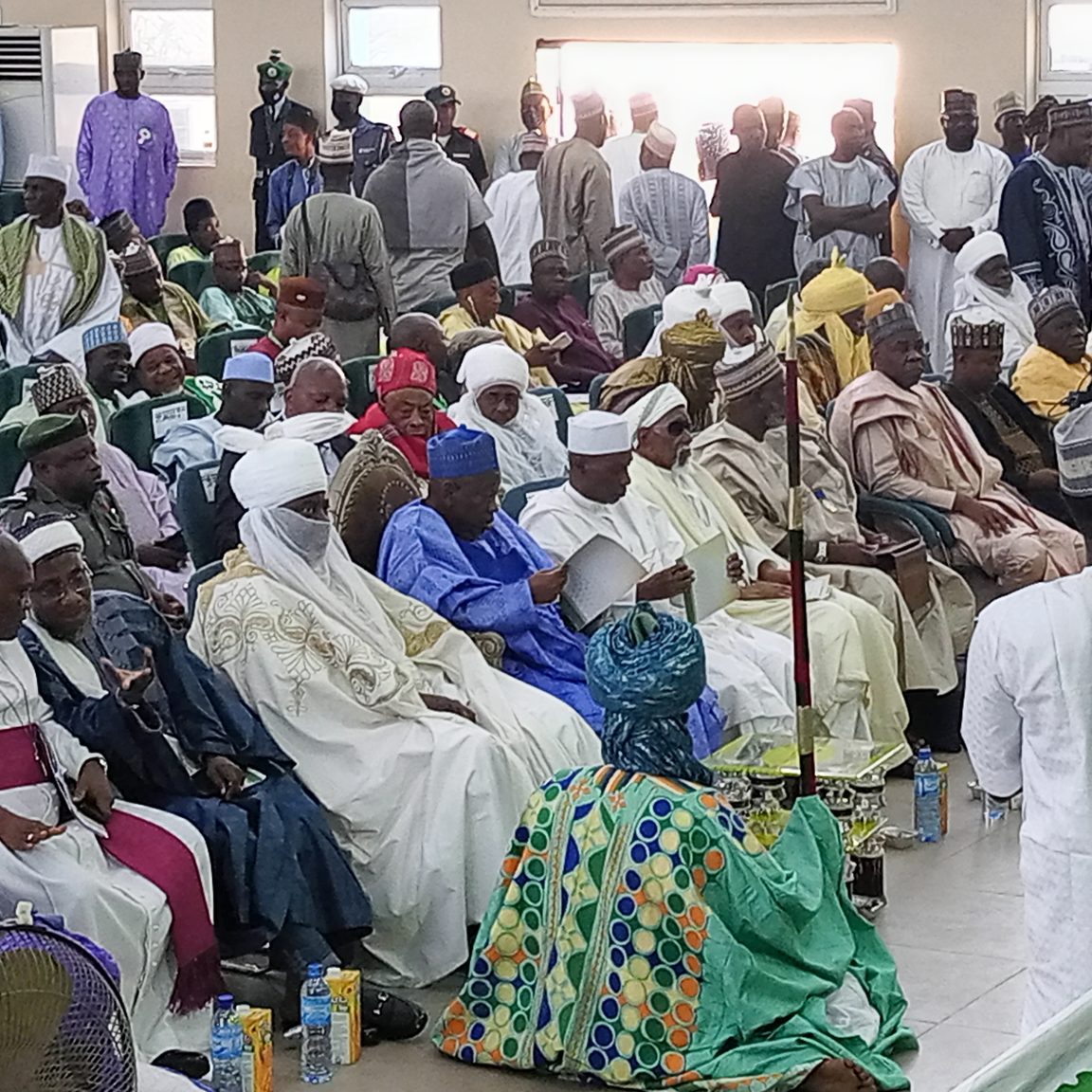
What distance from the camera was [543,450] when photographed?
7.21 meters

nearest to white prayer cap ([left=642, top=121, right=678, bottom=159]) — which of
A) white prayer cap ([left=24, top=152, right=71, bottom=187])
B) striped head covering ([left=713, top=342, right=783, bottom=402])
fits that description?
white prayer cap ([left=24, top=152, right=71, bottom=187])

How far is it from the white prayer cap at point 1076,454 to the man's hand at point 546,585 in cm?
228

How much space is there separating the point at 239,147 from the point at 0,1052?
11.8m

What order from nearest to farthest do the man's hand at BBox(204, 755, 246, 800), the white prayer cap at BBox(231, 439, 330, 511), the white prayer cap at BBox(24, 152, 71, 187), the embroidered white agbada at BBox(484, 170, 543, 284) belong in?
the man's hand at BBox(204, 755, 246, 800) < the white prayer cap at BBox(231, 439, 330, 511) < the white prayer cap at BBox(24, 152, 71, 187) < the embroidered white agbada at BBox(484, 170, 543, 284)

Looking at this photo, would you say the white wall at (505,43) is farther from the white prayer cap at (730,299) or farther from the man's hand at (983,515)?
the man's hand at (983,515)

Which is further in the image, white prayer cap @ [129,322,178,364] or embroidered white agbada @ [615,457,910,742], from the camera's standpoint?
white prayer cap @ [129,322,178,364]

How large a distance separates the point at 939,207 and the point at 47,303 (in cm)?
489

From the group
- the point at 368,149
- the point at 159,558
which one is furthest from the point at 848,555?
the point at 368,149

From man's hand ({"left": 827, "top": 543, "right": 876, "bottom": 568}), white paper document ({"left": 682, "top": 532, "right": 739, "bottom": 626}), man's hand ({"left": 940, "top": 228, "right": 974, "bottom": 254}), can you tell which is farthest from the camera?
man's hand ({"left": 940, "top": 228, "right": 974, "bottom": 254})

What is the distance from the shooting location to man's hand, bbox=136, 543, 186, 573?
21.2ft

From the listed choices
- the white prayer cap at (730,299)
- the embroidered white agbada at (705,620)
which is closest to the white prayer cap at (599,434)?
the embroidered white agbada at (705,620)

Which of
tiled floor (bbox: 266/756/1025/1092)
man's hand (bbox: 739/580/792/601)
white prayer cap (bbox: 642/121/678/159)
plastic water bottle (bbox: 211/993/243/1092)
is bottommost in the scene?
tiled floor (bbox: 266/756/1025/1092)

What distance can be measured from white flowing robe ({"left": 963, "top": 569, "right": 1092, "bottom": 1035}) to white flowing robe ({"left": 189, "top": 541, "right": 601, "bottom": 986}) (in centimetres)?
163

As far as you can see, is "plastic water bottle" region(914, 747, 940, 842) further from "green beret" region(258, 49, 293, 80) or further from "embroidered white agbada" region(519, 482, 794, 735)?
"green beret" region(258, 49, 293, 80)
